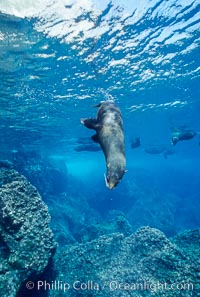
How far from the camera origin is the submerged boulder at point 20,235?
7.01 meters

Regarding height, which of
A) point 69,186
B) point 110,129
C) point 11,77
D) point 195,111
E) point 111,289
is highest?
point 195,111

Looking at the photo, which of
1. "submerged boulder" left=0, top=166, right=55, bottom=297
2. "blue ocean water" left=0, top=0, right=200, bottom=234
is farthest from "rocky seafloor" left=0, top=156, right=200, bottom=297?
"blue ocean water" left=0, top=0, right=200, bottom=234

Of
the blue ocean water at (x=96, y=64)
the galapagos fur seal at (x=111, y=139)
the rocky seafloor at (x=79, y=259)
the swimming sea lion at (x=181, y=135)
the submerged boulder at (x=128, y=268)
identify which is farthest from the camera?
the swimming sea lion at (x=181, y=135)

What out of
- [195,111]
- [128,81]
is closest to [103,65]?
[128,81]

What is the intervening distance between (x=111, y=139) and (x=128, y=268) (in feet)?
29.1

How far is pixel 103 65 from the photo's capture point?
50.3 ft

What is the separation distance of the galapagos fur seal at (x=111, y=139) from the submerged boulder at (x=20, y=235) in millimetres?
5094

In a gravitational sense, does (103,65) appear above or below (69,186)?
above

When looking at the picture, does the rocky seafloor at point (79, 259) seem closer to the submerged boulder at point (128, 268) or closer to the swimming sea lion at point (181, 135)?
the submerged boulder at point (128, 268)

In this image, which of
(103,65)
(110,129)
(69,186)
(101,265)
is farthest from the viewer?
(69,186)

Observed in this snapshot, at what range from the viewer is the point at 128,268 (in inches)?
425

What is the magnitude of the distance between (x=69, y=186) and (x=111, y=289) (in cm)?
2740

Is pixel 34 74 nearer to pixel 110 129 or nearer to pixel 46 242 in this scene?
pixel 46 242

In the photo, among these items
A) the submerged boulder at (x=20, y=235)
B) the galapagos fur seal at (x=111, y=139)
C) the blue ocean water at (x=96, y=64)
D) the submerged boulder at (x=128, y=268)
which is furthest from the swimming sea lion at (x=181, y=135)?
the galapagos fur seal at (x=111, y=139)
